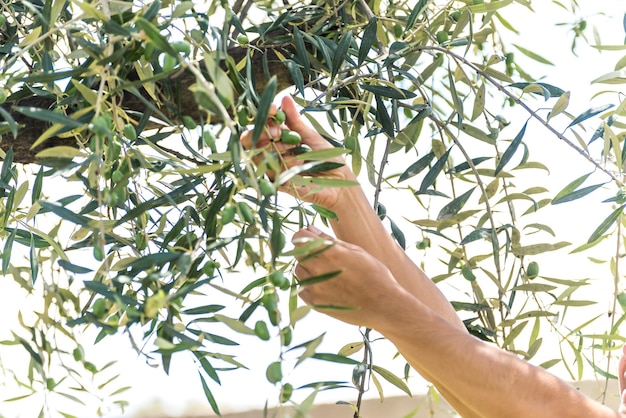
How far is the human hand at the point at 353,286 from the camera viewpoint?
2.58ft

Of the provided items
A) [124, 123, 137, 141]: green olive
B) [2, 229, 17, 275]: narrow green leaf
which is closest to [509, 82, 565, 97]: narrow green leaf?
[124, 123, 137, 141]: green olive

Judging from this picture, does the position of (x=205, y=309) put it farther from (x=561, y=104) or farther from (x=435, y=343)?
(x=561, y=104)

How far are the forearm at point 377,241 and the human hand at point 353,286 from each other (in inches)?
6.5

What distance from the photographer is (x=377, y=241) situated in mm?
1037

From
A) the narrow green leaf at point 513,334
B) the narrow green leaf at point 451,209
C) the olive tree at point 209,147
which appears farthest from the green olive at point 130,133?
the narrow green leaf at point 513,334

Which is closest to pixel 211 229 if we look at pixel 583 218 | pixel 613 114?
pixel 613 114

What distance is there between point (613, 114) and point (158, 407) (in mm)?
1679

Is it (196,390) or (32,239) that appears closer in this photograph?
(32,239)

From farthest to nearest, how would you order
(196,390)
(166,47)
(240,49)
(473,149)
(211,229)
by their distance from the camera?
(473,149) → (196,390) → (240,49) → (211,229) → (166,47)

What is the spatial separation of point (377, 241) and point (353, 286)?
0.24 meters

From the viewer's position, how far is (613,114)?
3.10 feet

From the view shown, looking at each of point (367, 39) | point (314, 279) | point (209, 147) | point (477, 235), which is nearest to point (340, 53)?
point (367, 39)

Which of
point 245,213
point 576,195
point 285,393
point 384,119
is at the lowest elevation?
point 285,393

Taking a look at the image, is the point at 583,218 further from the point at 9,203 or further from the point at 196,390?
the point at 9,203
